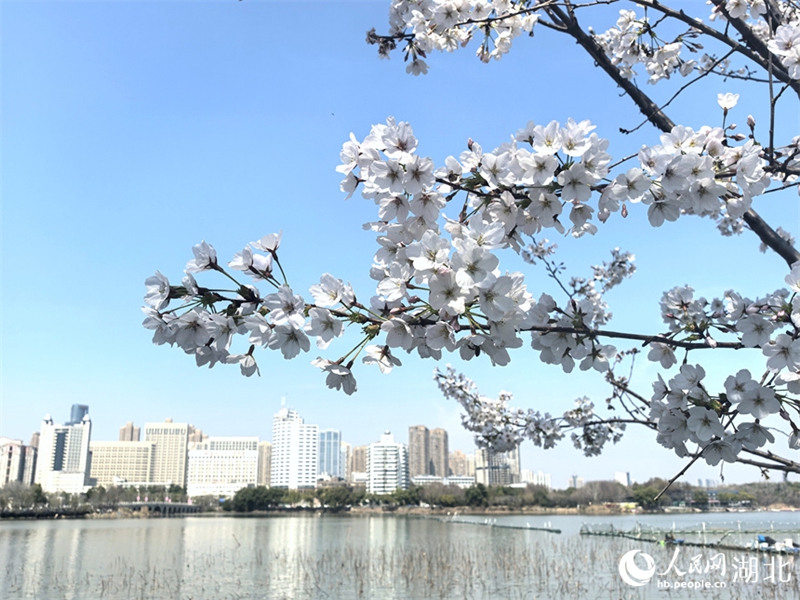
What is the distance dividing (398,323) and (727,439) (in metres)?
1.03

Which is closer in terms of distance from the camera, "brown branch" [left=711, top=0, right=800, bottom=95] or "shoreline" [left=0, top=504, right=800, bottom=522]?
"brown branch" [left=711, top=0, right=800, bottom=95]

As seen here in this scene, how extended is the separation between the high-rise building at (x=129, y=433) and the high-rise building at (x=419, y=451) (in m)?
79.2

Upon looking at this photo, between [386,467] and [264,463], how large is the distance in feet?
142

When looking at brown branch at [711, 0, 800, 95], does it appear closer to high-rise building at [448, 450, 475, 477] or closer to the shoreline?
the shoreline

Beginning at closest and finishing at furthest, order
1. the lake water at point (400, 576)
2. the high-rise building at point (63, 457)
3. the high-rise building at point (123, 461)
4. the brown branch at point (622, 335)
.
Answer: the brown branch at point (622, 335)
the lake water at point (400, 576)
the high-rise building at point (63, 457)
the high-rise building at point (123, 461)

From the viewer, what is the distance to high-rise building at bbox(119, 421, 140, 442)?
160625mm

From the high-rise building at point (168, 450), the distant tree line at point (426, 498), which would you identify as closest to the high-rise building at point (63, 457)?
the high-rise building at point (168, 450)

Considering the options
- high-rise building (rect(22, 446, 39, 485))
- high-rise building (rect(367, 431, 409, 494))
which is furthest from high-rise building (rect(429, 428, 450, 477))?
high-rise building (rect(22, 446, 39, 485))

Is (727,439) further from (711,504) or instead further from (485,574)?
(711,504)

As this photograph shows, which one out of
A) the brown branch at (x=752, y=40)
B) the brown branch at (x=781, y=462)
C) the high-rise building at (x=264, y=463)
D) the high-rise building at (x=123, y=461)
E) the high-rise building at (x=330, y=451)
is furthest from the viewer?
the high-rise building at (x=330, y=451)

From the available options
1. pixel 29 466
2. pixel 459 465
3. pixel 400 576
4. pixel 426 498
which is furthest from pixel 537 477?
pixel 400 576

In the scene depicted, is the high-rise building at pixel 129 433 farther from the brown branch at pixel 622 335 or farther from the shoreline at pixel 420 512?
the brown branch at pixel 622 335

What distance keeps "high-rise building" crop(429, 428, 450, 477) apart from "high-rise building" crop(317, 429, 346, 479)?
42992mm

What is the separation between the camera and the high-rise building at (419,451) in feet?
461
